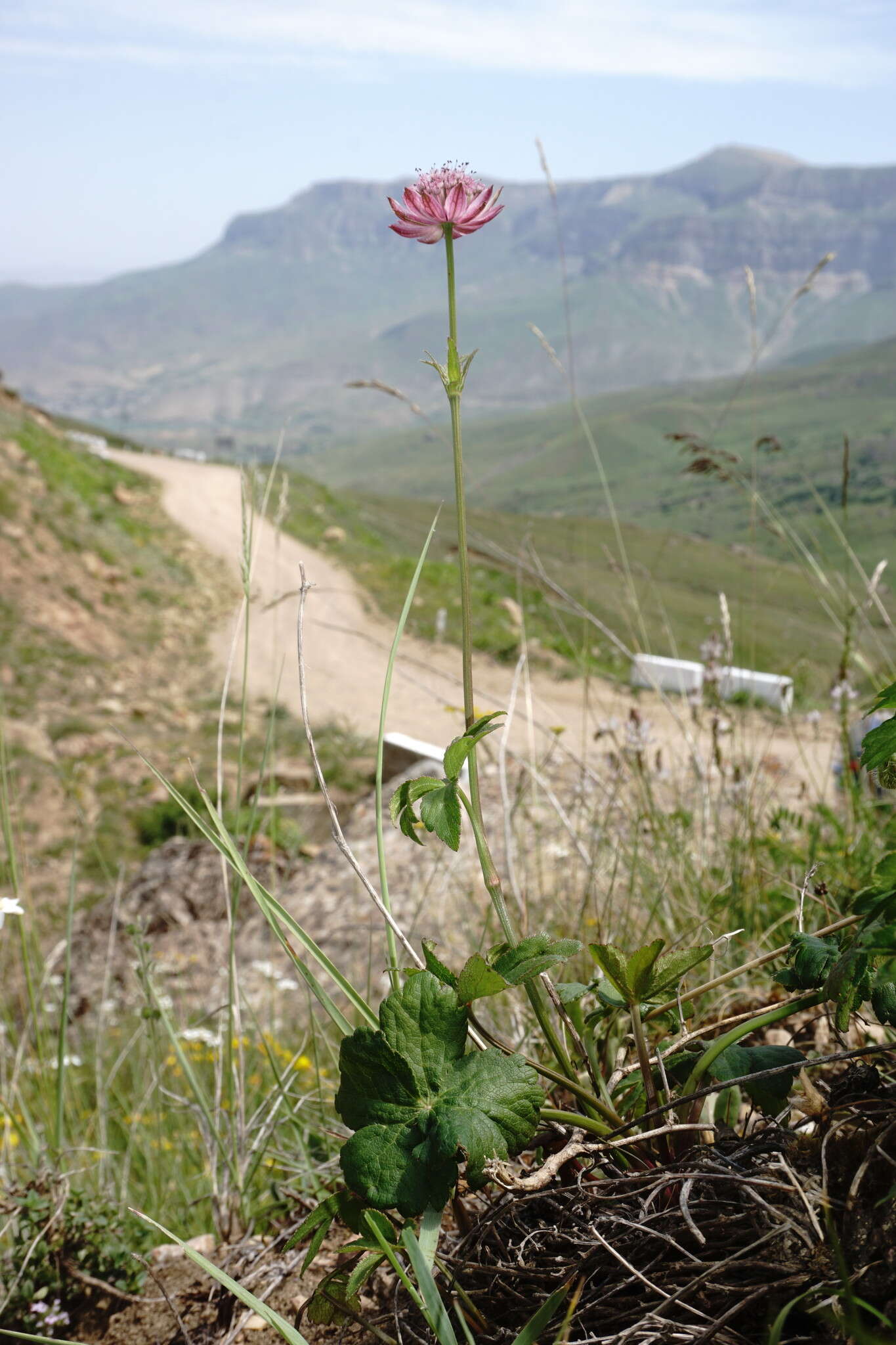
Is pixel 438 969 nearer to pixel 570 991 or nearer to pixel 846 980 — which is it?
pixel 570 991

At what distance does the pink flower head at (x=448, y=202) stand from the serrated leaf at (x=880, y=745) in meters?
0.62

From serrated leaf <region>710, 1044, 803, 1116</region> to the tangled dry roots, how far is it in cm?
4

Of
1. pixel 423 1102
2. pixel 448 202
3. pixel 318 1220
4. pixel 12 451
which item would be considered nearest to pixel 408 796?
pixel 423 1102

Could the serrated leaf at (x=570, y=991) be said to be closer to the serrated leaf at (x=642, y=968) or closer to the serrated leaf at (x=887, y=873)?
the serrated leaf at (x=642, y=968)

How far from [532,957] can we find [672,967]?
0.18m

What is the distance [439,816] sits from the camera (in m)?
0.87

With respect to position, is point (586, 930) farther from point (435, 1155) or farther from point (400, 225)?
point (400, 225)

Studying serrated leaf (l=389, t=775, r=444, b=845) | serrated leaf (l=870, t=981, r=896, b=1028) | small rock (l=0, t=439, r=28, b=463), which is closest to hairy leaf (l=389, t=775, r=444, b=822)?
serrated leaf (l=389, t=775, r=444, b=845)

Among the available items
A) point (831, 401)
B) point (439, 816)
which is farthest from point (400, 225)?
point (831, 401)

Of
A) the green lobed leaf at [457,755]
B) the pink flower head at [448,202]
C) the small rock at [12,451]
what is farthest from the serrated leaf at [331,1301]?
the small rock at [12,451]

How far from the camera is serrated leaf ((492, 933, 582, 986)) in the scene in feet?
3.07

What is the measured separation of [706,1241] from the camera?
3.00ft

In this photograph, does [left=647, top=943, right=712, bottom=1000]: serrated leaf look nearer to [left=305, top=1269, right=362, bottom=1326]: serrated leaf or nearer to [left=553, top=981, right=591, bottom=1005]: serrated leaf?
[left=553, top=981, right=591, bottom=1005]: serrated leaf

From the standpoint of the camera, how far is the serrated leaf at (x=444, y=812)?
2.84 feet
